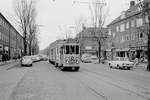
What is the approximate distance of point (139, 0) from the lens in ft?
85.4

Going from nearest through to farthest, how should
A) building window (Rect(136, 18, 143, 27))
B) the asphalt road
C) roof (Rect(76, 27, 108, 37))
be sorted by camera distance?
1. the asphalt road
2. building window (Rect(136, 18, 143, 27))
3. roof (Rect(76, 27, 108, 37))

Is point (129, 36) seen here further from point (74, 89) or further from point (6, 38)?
point (74, 89)

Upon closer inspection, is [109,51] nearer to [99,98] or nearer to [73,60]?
[73,60]

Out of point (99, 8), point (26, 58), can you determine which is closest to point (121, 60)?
point (26, 58)

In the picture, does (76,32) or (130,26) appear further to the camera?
(76,32)

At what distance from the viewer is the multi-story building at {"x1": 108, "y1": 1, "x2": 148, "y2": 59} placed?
44.8 m

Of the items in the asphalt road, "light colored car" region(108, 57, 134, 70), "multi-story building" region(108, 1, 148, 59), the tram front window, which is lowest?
the asphalt road

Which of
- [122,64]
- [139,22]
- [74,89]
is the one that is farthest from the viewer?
[139,22]

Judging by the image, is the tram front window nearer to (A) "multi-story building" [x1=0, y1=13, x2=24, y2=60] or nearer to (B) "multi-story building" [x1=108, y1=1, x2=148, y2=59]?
(B) "multi-story building" [x1=108, y1=1, x2=148, y2=59]

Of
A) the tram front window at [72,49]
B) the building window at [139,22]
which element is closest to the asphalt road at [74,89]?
the tram front window at [72,49]

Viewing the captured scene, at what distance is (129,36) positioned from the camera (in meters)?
50.2

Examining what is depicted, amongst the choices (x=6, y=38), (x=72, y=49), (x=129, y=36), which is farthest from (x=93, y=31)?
(x=6, y=38)

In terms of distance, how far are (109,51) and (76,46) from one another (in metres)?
Result: 41.8

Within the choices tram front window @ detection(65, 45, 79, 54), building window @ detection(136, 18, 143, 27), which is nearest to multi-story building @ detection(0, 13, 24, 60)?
building window @ detection(136, 18, 143, 27)
